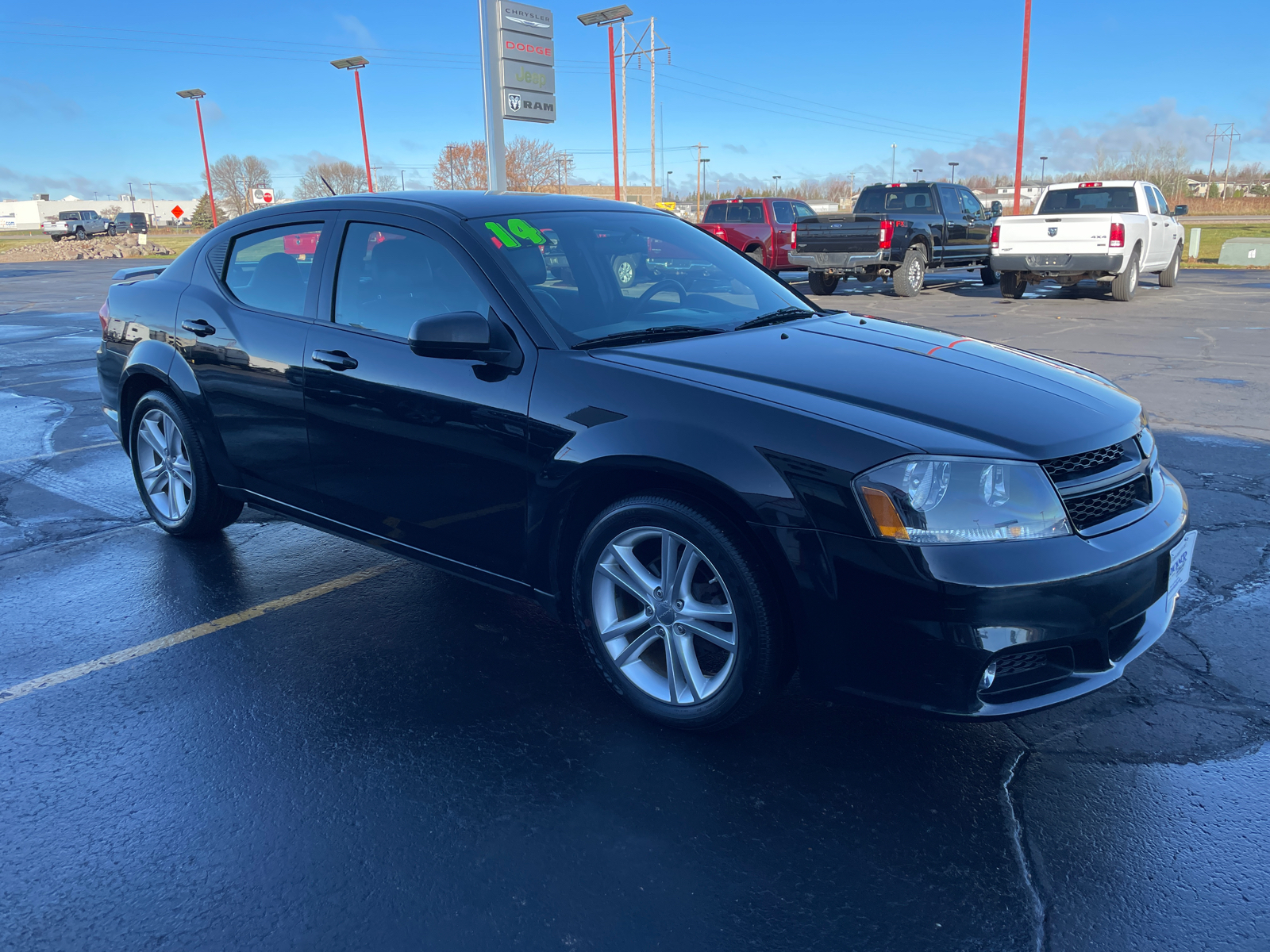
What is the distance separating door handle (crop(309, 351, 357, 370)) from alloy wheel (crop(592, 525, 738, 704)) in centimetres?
138

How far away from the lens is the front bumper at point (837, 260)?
55.6 ft

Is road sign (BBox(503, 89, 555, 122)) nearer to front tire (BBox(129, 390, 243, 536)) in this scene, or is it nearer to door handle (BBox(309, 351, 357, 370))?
front tire (BBox(129, 390, 243, 536))

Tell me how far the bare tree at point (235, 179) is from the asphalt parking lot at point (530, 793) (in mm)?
102032

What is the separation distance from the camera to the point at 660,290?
383 centimetres

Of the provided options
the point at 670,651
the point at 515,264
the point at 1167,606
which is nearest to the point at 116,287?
the point at 515,264

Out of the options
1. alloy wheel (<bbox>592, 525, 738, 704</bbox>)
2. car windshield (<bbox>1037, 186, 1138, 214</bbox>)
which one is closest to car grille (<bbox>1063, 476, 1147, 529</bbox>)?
alloy wheel (<bbox>592, 525, 738, 704</bbox>)

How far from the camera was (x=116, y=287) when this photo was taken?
5.21m

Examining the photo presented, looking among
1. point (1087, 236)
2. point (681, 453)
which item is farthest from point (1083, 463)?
point (1087, 236)

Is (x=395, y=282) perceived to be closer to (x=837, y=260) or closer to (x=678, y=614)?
(x=678, y=614)

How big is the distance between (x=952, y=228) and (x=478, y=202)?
16902mm

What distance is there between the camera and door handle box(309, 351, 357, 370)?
372cm

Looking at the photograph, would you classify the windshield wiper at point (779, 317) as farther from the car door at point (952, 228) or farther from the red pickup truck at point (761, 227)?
the red pickup truck at point (761, 227)

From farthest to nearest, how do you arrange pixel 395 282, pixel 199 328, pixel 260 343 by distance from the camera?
pixel 199 328
pixel 260 343
pixel 395 282

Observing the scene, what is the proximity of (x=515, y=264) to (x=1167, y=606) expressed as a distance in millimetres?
2445
